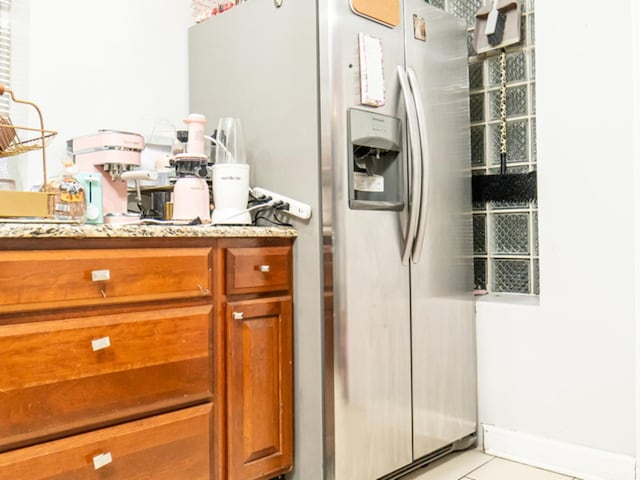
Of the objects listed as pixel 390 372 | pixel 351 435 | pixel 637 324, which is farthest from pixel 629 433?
pixel 351 435

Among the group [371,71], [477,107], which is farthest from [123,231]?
[477,107]

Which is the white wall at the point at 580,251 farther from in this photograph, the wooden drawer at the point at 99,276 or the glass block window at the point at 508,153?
the wooden drawer at the point at 99,276

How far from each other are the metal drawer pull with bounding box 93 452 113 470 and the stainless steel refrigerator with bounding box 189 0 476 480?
0.64 meters

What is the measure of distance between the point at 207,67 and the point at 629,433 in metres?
1.98

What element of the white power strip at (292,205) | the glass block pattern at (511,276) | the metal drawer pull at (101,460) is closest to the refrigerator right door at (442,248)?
the glass block pattern at (511,276)

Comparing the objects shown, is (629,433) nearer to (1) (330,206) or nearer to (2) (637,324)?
(2) (637,324)

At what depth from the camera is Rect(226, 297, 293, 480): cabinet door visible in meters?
1.63

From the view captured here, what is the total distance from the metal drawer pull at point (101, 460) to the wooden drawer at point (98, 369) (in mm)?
74

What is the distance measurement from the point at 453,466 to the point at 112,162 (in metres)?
1.60

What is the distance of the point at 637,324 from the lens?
6.20 feet

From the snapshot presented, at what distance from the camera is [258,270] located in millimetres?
1717

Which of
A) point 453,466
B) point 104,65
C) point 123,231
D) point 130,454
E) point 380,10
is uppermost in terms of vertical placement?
point 380,10

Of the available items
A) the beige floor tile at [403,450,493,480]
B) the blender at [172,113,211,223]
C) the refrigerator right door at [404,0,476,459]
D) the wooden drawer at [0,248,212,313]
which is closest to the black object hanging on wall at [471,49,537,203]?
the refrigerator right door at [404,0,476,459]

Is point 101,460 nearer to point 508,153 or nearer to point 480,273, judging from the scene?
point 480,273
